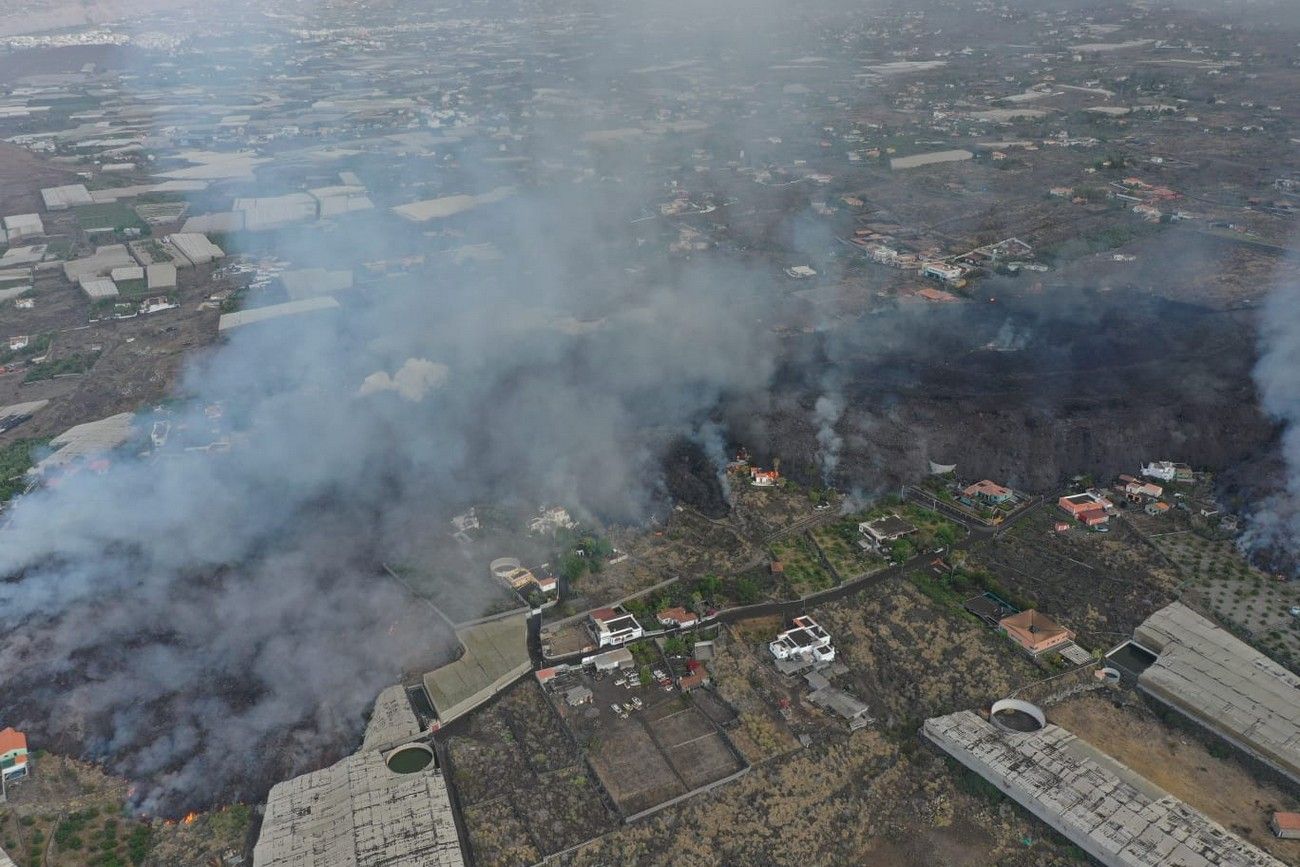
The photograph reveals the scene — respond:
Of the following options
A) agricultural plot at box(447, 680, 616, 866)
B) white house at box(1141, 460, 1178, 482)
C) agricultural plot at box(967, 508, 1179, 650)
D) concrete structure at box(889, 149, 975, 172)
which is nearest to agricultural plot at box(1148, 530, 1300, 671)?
agricultural plot at box(967, 508, 1179, 650)

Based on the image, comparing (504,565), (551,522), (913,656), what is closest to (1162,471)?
(913,656)

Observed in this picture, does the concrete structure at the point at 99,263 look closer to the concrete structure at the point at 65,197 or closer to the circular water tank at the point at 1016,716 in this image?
the concrete structure at the point at 65,197

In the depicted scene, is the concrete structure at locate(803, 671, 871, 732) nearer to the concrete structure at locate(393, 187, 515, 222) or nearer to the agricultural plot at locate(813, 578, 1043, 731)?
the agricultural plot at locate(813, 578, 1043, 731)

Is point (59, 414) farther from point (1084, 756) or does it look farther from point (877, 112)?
point (877, 112)

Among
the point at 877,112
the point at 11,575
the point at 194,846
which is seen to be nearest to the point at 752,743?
the point at 194,846

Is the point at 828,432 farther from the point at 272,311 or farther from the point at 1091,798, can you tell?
the point at 272,311

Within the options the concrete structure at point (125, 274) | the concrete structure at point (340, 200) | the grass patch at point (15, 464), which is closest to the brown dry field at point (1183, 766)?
the grass patch at point (15, 464)
